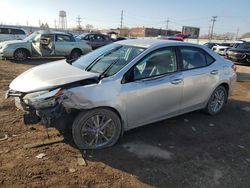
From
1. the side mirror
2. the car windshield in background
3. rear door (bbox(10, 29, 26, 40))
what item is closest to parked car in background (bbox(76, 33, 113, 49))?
rear door (bbox(10, 29, 26, 40))

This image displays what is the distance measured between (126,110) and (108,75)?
61 centimetres


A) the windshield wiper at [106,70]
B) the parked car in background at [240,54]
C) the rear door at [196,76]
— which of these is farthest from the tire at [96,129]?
the parked car in background at [240,54]

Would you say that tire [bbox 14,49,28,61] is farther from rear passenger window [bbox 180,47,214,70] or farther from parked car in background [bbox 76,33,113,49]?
A: rear passenger window [bbox 180,47,214,70]

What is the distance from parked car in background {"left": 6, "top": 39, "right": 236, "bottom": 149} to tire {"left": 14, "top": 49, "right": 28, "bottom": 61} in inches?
377

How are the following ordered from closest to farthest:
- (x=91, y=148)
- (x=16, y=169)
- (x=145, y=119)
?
(x=16, y=169) < (x=91, y=148) < (x=145, y=119)

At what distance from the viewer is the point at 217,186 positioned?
3453 millimetres

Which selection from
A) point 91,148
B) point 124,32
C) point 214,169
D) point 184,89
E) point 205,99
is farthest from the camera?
point 124,32

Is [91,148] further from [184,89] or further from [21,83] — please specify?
[184,89]

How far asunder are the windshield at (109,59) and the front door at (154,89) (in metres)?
0.25

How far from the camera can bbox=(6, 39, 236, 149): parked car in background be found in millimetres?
3941

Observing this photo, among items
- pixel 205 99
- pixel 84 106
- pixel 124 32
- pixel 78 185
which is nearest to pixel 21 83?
pixel 84 106

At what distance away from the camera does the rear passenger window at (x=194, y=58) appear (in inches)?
203

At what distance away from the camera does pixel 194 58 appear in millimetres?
5406

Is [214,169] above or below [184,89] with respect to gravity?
below
